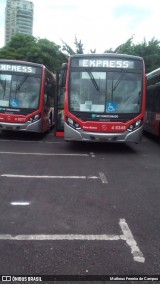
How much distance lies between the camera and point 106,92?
38.1 ft

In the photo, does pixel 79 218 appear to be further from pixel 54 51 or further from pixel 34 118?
pixel 54 51

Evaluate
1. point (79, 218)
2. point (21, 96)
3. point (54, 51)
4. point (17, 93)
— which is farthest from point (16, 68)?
point (54, 51)

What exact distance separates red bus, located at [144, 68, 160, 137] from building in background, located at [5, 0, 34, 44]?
6069 centimetres

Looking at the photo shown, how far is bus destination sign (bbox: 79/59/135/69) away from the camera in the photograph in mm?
11664

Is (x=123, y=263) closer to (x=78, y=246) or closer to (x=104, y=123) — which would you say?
(x=78, y=246)

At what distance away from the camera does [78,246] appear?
4.41m

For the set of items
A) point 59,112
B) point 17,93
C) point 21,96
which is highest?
point 17,93

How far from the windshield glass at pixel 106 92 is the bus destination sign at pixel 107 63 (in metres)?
0.21

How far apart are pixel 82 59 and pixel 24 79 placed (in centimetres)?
367

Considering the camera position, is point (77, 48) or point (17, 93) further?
point (77, 48)

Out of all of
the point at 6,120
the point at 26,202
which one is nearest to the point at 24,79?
the point at 6,120

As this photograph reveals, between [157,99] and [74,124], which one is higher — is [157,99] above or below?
above

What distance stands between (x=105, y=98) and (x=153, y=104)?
5.42 meters

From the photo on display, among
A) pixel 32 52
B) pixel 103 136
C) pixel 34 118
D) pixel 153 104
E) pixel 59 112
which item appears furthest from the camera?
pixel 32 52
